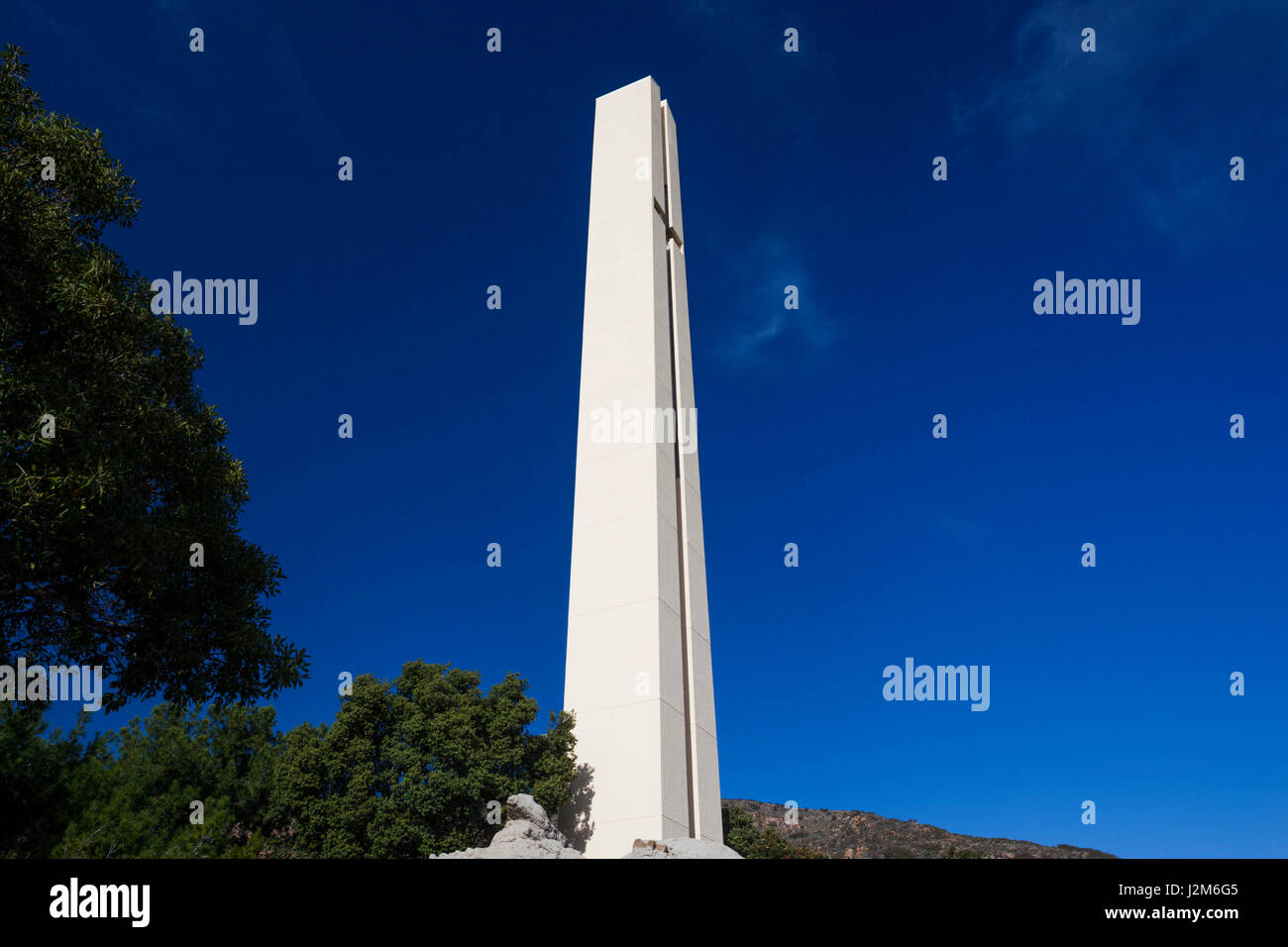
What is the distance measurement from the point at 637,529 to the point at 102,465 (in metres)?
13.0

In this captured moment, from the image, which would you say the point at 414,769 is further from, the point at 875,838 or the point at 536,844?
the point at 875,838

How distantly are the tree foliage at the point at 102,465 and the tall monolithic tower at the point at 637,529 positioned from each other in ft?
25.8

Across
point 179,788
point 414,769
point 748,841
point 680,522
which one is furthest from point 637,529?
point 179,788

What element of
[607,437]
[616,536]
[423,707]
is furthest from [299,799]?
[607,437]

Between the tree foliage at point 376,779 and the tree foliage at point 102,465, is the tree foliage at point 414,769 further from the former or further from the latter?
the tree foliage at point 102,465

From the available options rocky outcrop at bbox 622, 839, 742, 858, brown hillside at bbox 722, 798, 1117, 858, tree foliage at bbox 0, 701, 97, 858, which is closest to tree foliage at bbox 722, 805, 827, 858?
brown hillside at bbox 722, 798, 1117, 858

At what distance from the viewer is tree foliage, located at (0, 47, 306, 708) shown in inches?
460

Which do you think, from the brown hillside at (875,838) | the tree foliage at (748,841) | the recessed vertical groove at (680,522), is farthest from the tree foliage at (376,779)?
the brown hillside at (875,838)

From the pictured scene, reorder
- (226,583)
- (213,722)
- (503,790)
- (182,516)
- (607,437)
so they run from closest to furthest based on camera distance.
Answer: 1. (182,516)
2. (226,583)
3. (503,790)
4. (607,437)
5. (213,722)

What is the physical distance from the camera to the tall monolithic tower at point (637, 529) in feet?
65.4
